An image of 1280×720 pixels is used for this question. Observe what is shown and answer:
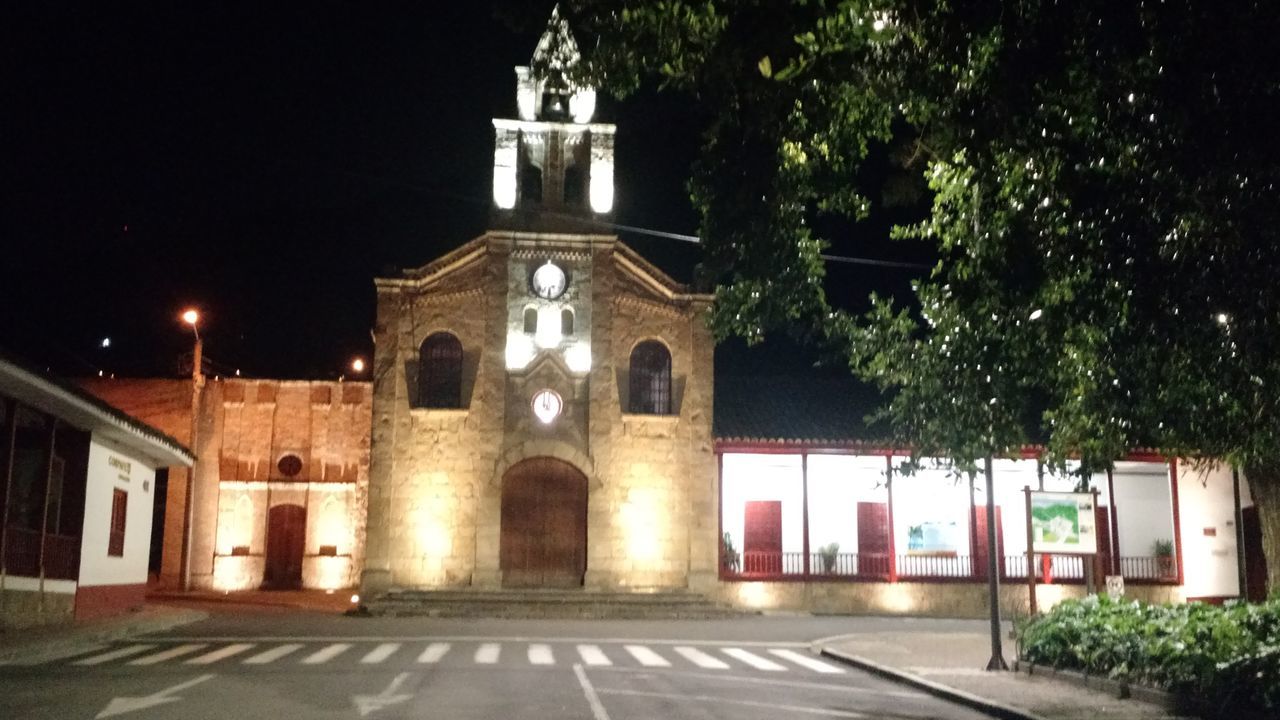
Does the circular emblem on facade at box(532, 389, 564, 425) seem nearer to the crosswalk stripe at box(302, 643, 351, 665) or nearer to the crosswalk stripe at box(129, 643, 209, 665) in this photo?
the crosswalk stripe at box(302, 643, 351, 665)

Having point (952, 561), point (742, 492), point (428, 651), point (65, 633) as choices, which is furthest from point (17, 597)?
point (952, 561)

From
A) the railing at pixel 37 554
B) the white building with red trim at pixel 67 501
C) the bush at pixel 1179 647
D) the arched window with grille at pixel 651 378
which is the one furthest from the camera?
the arched window with grille at pixel 651 378

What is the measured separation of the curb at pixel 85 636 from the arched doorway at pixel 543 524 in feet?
25.8

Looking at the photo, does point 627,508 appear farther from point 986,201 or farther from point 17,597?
point 986,201

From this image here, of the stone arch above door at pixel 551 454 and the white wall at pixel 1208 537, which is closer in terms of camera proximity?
the stone arch above door at pixel 551 454

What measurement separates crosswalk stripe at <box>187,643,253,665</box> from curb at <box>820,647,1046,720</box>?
30.4ft

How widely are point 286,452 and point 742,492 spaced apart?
49.1 feet

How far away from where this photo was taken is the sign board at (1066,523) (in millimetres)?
17609

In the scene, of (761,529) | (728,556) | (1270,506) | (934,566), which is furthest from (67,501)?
(1270,506)

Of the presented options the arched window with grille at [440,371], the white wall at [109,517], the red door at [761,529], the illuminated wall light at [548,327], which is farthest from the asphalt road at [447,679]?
the illuminated wall light at [548,327]

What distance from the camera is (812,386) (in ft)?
116

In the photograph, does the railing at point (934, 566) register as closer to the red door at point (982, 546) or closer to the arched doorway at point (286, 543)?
the red door at point (982, 546)

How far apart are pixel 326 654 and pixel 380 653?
0.79 metres

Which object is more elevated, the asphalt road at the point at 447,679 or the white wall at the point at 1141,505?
the white wall at the point at 1141,505
